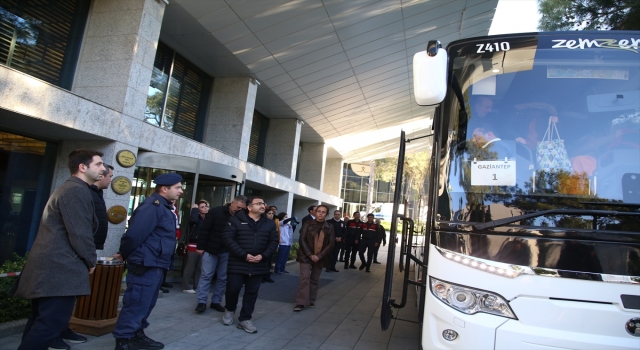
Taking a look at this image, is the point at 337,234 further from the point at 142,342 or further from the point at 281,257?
the point at 142,342

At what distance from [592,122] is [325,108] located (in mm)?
14763

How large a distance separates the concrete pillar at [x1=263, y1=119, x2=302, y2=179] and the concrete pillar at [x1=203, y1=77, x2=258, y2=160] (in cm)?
496

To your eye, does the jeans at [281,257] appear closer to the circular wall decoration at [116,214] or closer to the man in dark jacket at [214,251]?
the circular wall decoration at [116,214]

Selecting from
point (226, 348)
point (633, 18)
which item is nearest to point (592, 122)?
point (226, 348)

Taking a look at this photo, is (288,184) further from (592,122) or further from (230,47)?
(592,122)

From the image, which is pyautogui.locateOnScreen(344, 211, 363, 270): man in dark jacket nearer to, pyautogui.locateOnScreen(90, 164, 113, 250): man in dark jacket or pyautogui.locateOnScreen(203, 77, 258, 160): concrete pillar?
pyautogui.locateOnScreen(203, 77, 258, 160): concrete pillar

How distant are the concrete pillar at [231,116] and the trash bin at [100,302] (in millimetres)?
8336

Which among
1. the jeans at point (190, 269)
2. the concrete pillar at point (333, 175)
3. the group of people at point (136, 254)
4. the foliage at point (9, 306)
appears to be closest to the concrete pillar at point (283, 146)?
the concrete pillar at point (333, 175)

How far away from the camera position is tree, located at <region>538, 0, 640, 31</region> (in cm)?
772

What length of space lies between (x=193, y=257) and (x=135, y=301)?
359 cm

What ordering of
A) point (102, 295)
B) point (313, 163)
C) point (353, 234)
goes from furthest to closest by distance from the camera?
point (313, 163) < point (353, 234) < point (102, 295)

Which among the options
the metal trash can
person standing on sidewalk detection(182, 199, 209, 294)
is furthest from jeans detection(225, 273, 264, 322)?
person standing on sidewalk detection(182, 199, 209, 294)

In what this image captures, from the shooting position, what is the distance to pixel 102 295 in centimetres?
474

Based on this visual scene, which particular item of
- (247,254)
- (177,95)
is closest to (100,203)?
(247,254)
